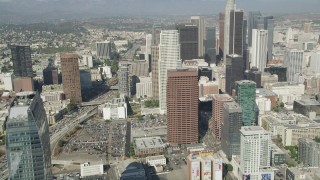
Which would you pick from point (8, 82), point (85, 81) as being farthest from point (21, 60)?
point (85, 81)

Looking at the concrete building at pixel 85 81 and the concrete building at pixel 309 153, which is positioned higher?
the concrete building at pixel 85 81

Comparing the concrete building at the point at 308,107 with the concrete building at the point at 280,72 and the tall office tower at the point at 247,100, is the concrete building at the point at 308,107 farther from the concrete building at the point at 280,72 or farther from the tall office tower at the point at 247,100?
the concrete building at the point at 280,72

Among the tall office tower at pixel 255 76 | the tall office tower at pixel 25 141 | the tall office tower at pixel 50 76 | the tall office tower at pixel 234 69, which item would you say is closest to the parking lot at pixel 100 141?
the tall office tower at pixel 234 69

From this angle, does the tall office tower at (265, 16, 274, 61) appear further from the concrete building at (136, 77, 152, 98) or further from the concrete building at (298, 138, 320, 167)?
the concrete building at (298, 138, 320, 167)

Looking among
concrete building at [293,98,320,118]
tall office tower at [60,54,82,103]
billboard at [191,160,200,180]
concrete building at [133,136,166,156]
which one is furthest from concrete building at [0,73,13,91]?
concrete building at [293,98,320,118]

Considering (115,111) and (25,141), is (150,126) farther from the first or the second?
(25,141)

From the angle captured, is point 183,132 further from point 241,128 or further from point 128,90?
point 128,90
